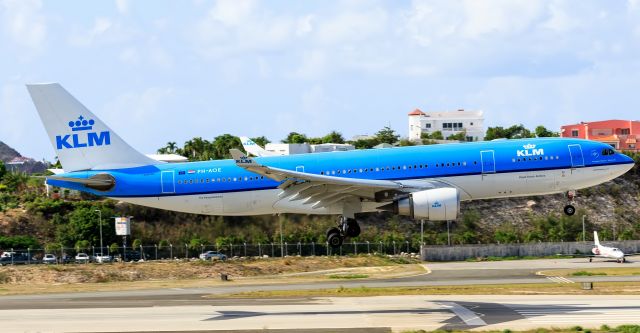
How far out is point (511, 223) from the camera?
307 feet

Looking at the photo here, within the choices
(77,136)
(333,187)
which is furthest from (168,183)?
(333,187)

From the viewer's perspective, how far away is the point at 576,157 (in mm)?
49781

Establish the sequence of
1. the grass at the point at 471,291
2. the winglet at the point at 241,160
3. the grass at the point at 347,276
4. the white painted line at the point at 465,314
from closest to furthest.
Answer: the white painted line at the point at 465,314 → the winglet at the point at 241,160 → the grass at the point at 471,291 → the grass at the point at 347,276

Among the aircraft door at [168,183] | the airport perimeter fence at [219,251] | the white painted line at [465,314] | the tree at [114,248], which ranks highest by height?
the aircraft door at [168,183]

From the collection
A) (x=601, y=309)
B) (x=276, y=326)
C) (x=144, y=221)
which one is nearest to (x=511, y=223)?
(x=144, y=221)

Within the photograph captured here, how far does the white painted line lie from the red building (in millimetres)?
128873

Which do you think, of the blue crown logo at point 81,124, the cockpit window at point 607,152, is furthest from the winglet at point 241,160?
the cockpit window at point 607,152

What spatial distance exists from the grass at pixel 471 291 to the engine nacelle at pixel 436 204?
5144 mm

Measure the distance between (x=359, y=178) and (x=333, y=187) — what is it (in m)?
2.19

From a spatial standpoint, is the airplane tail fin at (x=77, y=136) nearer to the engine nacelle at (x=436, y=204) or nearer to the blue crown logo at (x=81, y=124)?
the blue crown logo at (x=81, y=124)

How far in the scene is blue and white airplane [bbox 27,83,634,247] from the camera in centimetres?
4853

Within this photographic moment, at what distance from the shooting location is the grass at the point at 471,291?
4941 centimetres

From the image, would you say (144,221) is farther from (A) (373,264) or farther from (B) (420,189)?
(B) (420,189)

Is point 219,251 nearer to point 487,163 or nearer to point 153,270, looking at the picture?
point 153,270
